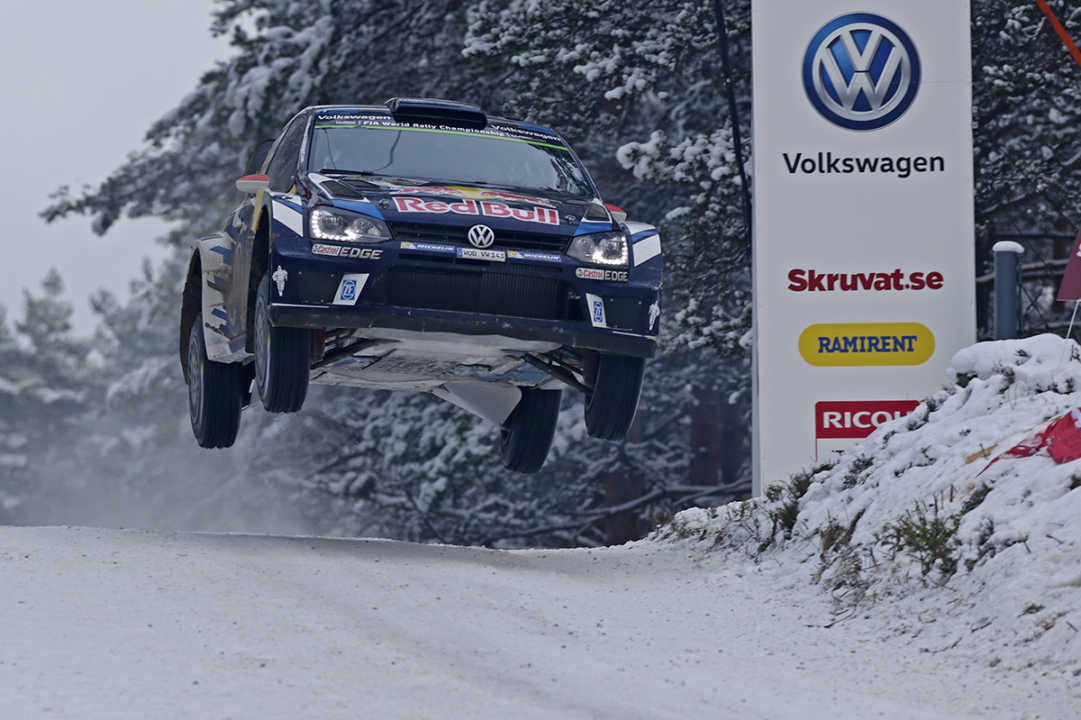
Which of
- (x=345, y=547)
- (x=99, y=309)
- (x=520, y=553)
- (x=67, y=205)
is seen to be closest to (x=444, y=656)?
(x=345, y=547)

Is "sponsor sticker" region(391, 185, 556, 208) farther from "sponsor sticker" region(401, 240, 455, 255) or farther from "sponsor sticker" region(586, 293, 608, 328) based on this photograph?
"sponsor sticker" region(586, 293, 608, 328)

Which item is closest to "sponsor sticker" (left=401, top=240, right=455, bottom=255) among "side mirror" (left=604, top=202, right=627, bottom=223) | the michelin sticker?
the michelin sticker

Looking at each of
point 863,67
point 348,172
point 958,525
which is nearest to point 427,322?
point 348,172

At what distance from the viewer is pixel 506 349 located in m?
10.7

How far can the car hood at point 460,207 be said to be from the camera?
10.3 metres

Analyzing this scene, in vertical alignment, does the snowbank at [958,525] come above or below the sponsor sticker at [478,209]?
below

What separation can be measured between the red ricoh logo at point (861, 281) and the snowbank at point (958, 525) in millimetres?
1596

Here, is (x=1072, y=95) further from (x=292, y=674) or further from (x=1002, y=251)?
(x=292, y=674)

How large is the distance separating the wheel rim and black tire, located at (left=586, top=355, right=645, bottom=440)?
3526mm

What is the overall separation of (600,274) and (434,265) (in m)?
1.02

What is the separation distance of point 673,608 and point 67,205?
21503 millimetres

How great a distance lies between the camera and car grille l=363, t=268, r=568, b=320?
10227 mm

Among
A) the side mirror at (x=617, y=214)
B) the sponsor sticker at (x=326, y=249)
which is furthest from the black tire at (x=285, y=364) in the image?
the side mirror at (x=617, y=214)

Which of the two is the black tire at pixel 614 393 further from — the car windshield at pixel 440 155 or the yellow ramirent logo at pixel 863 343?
the yellow ramirent logo at pixel 863 343
